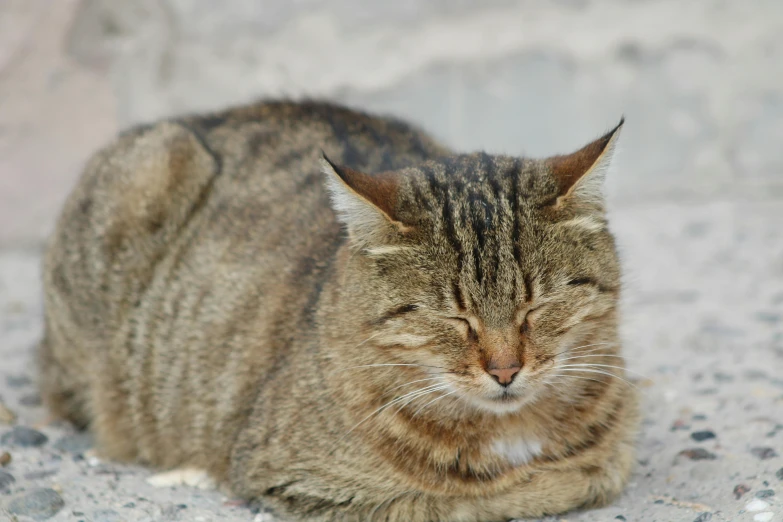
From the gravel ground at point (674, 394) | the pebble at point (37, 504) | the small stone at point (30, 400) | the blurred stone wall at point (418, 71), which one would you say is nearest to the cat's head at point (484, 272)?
the gravel ground at point (674, 394)

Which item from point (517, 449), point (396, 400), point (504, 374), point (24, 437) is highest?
point (504, 374)

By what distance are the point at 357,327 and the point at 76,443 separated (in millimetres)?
1736

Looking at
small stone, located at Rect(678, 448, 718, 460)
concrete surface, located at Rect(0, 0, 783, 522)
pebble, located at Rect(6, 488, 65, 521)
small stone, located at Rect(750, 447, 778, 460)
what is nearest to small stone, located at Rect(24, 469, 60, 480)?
pebble, located at Rect(6, 488, 65, 521)

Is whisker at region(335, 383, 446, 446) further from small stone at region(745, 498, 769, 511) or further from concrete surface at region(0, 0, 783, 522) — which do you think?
concrete surface at region(0, 0, 783, 522)

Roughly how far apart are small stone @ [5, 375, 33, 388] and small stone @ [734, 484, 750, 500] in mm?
3399

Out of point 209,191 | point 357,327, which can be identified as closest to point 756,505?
point 357,327

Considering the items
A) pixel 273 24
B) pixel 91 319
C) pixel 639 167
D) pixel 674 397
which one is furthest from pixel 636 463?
pixel 273 24

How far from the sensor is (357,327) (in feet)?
10.1

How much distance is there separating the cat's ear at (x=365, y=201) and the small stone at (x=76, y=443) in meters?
1.82

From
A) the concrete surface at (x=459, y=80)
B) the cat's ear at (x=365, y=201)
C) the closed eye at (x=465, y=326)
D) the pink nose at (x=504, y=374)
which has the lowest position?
the pink nose at (x=504, y=374)

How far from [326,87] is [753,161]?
316 centimetres

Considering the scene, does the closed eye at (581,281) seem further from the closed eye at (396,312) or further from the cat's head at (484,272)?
the closed eye at (396,312)

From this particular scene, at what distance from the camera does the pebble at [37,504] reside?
3195mm

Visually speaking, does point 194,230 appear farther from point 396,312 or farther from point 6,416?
point 396,312
